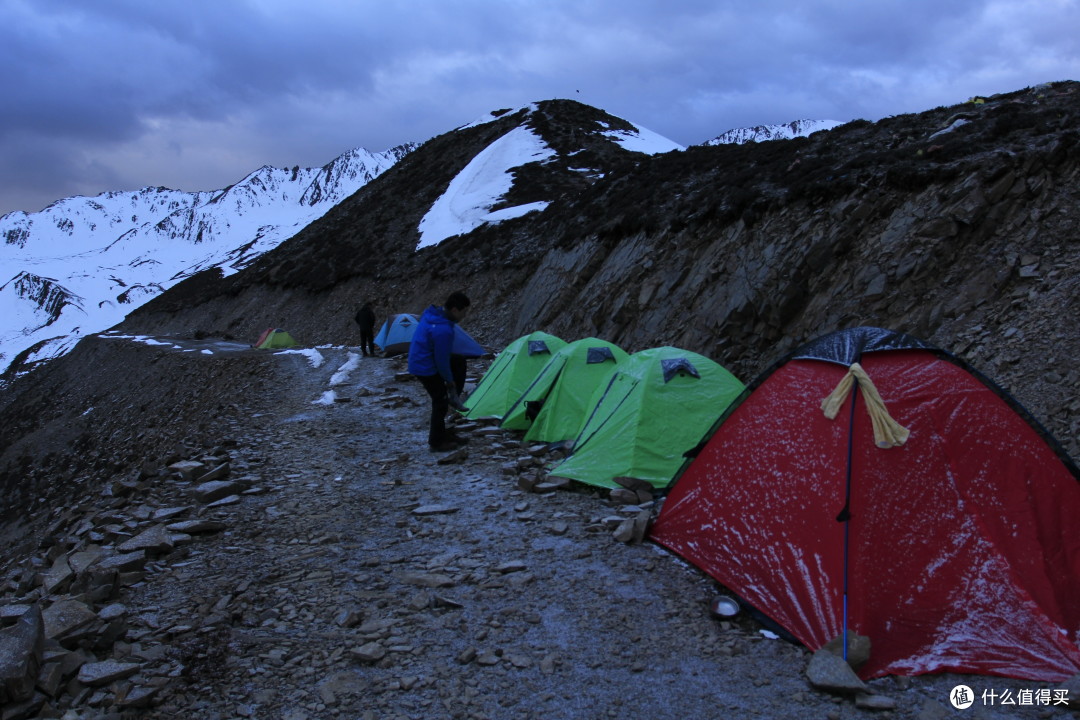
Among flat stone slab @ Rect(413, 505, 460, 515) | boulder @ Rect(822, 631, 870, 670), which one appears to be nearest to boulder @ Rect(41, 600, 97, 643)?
flat stone slab @ Rect(413, 505, 460, 515)

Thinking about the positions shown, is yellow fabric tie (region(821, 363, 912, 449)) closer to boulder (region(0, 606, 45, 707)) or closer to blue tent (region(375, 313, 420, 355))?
boulder (region(0, 606, 45, 707))

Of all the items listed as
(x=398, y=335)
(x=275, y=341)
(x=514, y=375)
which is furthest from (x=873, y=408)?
(x=275, y=341)

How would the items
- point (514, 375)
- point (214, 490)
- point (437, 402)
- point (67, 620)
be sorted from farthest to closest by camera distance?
point (514, 375) < point (437, 402) < point (214, 490) < point (67, 620)

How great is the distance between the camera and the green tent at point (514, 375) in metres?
10.7

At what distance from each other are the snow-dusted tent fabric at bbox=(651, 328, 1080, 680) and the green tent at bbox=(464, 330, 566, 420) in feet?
18.9

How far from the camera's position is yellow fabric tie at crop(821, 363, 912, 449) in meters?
4.42

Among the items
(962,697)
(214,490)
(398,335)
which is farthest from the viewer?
(398,335)

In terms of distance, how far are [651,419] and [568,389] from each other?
2.24 metres

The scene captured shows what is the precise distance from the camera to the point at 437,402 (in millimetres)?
8992

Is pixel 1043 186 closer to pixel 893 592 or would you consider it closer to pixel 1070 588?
pixel 1070 588

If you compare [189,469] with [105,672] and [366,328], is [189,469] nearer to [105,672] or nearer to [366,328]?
[105,672]

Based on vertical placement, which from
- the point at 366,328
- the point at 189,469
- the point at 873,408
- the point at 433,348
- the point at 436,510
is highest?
the point at 366,328

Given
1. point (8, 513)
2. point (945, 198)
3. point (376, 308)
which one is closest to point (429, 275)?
point (376, 308)

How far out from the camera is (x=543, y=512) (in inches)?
260
